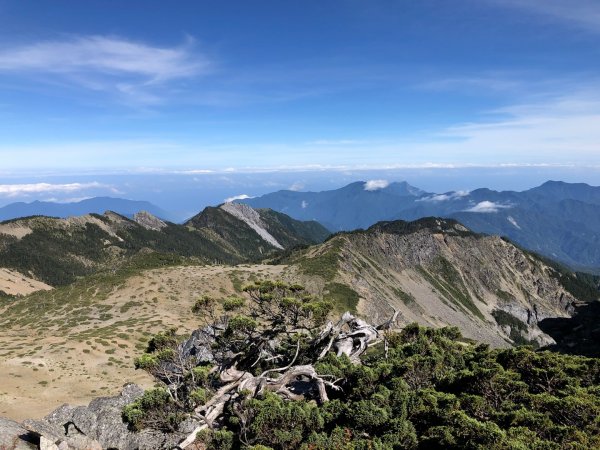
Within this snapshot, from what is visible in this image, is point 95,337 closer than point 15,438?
No

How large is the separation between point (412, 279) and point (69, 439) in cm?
17569

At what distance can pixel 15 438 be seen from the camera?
2245cm

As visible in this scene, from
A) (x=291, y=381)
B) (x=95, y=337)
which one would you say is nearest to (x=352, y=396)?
(x=291, y=381)

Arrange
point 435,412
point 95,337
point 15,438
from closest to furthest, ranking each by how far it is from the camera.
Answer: point 435,412 < point 15,438 < point 95,337

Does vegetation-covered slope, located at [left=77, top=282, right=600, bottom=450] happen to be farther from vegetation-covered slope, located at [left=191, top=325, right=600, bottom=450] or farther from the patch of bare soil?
the patch of bare soil

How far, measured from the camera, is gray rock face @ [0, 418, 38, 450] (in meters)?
21.7

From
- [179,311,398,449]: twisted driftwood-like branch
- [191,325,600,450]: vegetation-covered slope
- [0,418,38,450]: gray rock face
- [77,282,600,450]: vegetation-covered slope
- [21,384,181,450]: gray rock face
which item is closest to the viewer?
[191,325,600,450]: vegetation-covered slope

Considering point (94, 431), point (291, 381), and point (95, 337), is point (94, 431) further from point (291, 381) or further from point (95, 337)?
point (95, 337)

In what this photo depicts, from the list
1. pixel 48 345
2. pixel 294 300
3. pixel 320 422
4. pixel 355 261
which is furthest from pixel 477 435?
pixel 355 261

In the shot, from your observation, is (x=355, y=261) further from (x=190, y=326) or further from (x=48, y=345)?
(x=48, y=345)

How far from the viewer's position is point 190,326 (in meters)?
72.2

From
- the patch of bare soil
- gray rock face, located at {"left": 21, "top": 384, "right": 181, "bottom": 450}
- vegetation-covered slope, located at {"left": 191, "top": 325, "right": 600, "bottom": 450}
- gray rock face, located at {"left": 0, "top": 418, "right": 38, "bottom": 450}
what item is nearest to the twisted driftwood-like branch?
vegetation-covered slope, located at {"left": 191, "top": 325, "right": 600, "bottom": 450}

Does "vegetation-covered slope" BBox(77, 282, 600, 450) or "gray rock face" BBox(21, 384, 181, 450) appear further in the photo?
"gray rock face" BBox(21, 384, 181, 450)

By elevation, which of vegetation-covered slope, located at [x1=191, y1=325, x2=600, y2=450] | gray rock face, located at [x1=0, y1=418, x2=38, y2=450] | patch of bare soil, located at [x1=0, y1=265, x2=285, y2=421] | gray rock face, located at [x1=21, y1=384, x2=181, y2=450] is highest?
vegetation-covered slope, located at [x1=191, y1=325, x2=600, y2=450]
